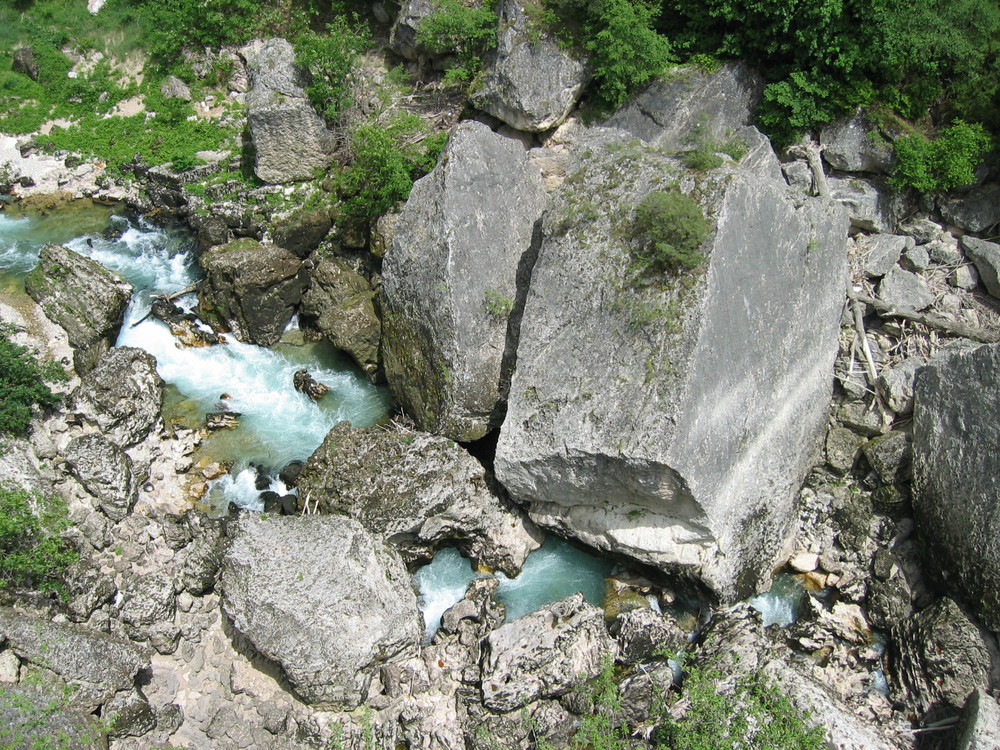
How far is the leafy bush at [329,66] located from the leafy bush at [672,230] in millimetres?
10803

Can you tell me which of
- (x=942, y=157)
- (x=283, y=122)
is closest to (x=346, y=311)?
(x=283, y=122)

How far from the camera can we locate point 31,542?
43.9 ft

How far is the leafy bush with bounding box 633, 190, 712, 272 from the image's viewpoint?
12.0 meters

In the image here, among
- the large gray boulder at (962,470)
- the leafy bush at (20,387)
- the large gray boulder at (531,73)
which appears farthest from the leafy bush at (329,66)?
the large gray boulder at (962,470)

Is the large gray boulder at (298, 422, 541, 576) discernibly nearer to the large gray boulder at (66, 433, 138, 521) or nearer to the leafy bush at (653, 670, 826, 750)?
the large gray boulder at (66, 433, 138, 521)

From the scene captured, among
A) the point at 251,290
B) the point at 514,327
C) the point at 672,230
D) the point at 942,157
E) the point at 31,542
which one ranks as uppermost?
the point at 942,157

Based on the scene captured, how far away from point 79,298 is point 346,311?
20.0 ft

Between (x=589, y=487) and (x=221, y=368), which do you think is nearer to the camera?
(x=589, y=487)

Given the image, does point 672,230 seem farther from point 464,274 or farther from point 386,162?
point 386,162

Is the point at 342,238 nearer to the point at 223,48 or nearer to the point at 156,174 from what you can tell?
the point at 156,174

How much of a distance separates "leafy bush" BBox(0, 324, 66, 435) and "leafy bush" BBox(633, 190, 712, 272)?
12164 millimetres

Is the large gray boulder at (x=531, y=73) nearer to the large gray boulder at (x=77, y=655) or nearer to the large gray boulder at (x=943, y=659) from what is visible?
the large gray boulder at (x=943, y=659)

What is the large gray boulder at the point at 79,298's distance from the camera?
55.4 feet

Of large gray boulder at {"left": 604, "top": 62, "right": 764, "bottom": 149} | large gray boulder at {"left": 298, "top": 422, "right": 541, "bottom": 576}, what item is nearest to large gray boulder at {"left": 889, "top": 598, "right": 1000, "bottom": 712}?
large gray boulder at {"left": 298, "top": 422, "right": 541, "bottom": 576}
